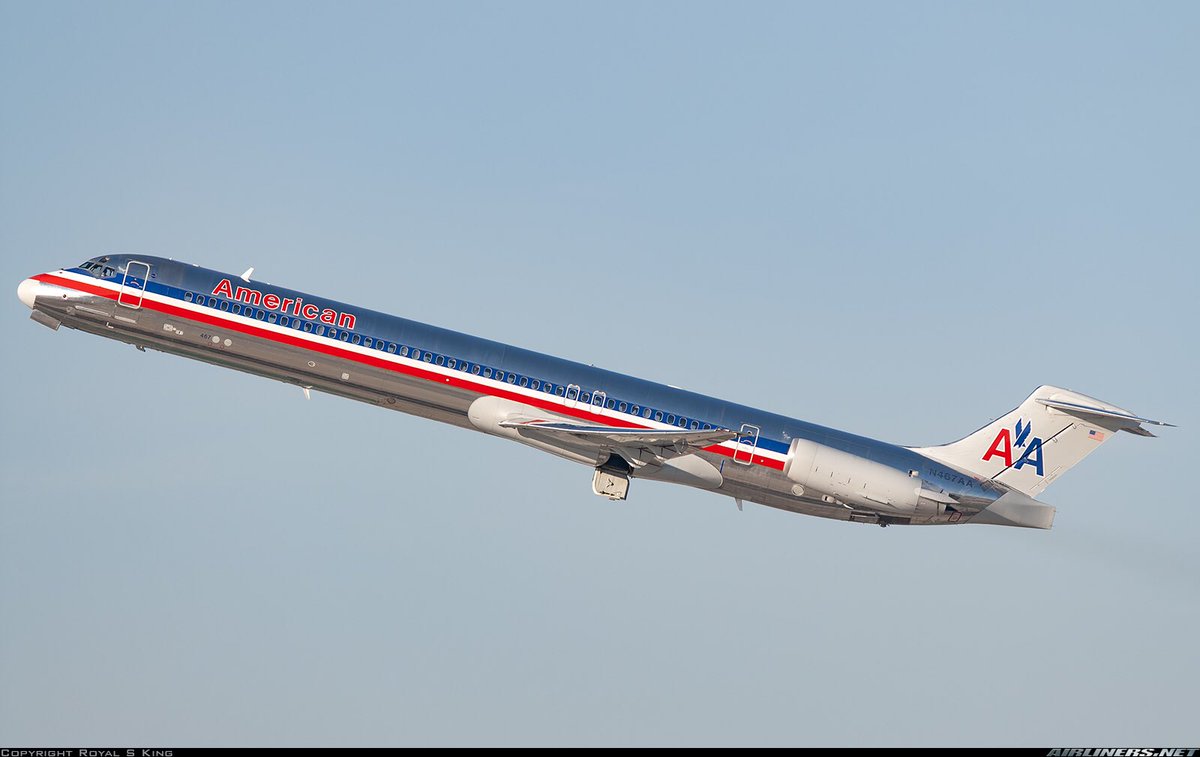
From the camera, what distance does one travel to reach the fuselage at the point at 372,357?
1901 inches

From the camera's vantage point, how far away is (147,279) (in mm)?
48781

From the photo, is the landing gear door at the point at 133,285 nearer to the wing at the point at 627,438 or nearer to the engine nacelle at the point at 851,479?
the wing at the point at 627,438

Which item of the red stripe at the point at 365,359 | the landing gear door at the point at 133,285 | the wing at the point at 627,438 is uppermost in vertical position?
the landing gear door at the point at 133,285

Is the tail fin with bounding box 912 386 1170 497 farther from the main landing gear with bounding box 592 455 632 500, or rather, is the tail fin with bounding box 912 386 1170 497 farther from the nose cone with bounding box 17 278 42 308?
the nose cone with bounding box 17 278 42 308

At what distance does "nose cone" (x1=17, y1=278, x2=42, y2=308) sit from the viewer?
1941 inches

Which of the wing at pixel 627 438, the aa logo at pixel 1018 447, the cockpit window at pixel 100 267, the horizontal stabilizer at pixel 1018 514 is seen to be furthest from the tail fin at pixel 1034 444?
the cockpit window at pixel 100 267

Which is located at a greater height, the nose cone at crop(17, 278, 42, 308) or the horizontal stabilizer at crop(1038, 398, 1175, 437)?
the horizontal stabilizer at crop(1038, 398, 1175, 437)

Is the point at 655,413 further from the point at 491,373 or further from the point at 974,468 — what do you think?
the point at 974,468

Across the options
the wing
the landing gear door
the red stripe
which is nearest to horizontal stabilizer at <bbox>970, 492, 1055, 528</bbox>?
the wing

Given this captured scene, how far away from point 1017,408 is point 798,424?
1010cm

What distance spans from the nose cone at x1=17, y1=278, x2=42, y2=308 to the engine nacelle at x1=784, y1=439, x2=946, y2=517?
27219mm

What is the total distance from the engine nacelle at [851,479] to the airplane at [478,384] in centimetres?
5

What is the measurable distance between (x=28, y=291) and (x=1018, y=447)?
37172 millimetres

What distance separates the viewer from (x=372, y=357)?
48156mm
